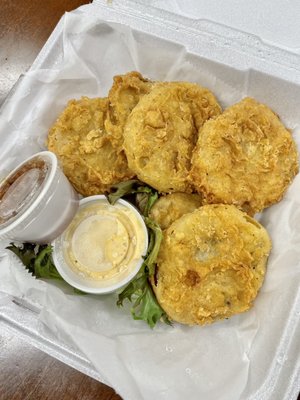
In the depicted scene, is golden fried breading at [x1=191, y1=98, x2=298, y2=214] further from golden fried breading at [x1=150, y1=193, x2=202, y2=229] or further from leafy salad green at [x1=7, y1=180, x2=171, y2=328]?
leafy salad green at [x1=7, y1=180, x2=171, y2=328]

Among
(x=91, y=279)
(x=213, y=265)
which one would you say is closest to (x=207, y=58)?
(x=213, y=265)

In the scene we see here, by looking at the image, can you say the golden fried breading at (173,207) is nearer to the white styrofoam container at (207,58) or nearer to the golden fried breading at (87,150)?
the golden fried breading at (87,150)

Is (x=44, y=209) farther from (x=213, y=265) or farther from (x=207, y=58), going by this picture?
(x=207, y=58)

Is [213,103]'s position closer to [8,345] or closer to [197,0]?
[197,0]

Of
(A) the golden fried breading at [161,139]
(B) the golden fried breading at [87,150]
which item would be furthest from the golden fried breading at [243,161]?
(B) the golden fried breading at [87,150]

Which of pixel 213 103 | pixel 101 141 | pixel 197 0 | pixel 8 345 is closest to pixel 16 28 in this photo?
pixel 197 0

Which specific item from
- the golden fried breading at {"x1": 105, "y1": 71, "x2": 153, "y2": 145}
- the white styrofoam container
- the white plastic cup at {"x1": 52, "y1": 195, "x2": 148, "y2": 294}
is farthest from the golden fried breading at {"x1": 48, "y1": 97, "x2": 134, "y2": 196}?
the white styrofoam container
